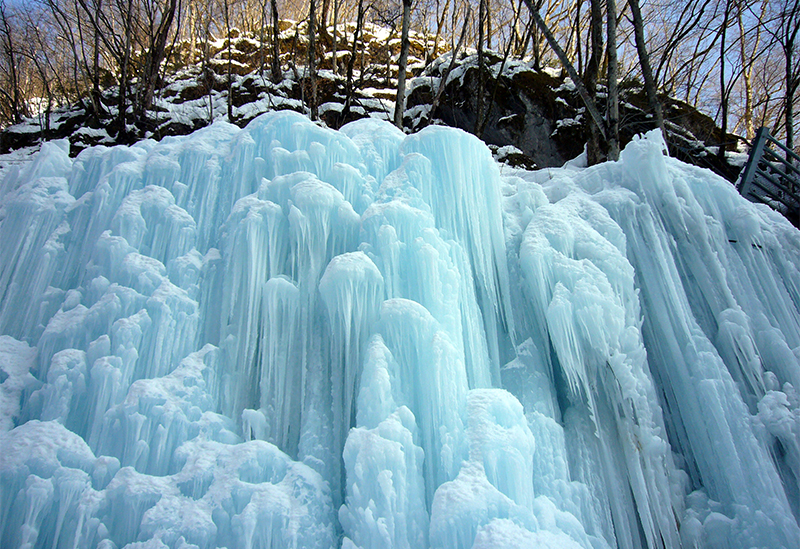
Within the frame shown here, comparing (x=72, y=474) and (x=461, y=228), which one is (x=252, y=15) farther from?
(x=72, y=474)

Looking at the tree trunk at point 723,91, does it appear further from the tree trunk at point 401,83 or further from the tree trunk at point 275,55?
the tree trunk at point 275,55

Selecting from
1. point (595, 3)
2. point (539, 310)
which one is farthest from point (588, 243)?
point (595, 3)

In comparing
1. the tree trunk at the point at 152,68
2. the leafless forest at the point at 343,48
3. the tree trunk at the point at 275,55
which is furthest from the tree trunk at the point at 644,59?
the tree trunk at the point at 152,68

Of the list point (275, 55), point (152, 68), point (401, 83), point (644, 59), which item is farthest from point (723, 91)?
point (152, 68)

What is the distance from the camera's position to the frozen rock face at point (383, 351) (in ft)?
7.73

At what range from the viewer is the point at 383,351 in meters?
2.75

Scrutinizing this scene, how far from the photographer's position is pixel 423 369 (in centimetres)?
271

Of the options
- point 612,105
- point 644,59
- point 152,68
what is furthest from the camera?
point 152,68

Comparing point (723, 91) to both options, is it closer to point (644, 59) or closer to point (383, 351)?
point (644, 59)

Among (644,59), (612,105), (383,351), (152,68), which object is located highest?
(152,68)

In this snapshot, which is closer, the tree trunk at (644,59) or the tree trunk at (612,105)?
the tree trunk at (612,105)

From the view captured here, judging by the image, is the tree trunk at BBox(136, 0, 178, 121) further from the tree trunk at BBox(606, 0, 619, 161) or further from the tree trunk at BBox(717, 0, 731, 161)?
the tree trunk at BBox(717, 0, 731, 161)

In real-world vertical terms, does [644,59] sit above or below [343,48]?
below

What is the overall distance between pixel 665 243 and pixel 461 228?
5.81 ft
